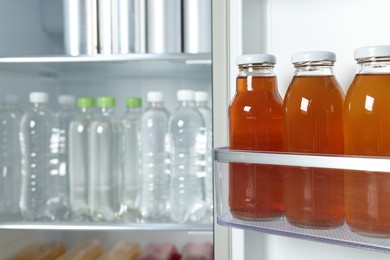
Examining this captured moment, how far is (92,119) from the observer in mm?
1458

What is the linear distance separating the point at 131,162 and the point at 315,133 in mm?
752

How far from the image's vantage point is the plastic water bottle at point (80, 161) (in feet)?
4.58

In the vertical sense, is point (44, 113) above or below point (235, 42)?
below

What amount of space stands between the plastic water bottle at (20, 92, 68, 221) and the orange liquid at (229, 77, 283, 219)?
2.46 feet

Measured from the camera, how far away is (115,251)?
1521 mm

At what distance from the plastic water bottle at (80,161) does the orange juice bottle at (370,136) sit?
843 mm

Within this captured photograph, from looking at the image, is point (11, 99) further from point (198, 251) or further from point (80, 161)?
point (198, 251)

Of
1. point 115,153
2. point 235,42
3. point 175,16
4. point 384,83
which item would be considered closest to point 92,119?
point 115,153

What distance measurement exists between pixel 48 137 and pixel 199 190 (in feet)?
1.76

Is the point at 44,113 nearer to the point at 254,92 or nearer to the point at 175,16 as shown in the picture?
the point at 175,16

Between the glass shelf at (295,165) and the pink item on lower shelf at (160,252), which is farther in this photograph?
the pink item on lower shelf at (160,252)

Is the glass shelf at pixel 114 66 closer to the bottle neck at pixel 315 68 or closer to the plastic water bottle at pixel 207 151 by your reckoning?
the plastic water bottle at pixel 207 151

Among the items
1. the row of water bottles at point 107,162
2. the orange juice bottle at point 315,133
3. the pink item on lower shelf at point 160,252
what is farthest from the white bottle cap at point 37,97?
the orange juice bottle at point 315,133

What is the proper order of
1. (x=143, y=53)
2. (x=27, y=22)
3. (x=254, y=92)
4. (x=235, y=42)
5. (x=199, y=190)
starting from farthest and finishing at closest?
(x=27, y=22) < (x=199, y=190) < (x=143, y=53) < (x=235, y=42) < (x=254, y=92)
